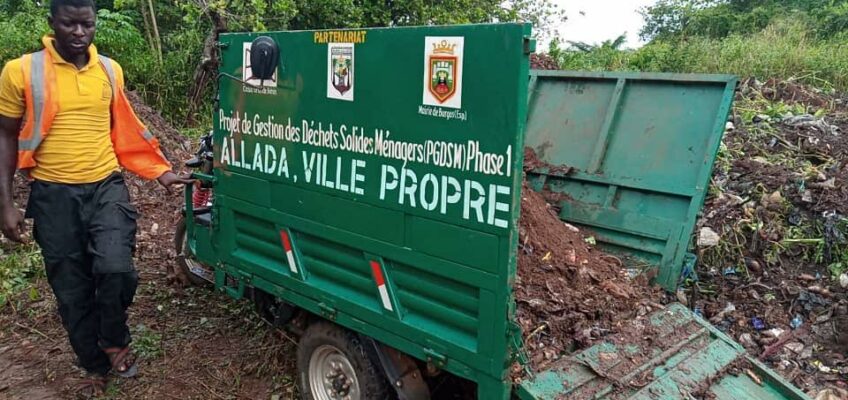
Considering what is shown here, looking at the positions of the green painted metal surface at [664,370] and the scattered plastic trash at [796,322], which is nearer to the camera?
the green painted metal surface at [664,370]

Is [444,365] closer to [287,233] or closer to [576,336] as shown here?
[576,336]

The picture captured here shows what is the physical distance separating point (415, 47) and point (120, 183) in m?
1.91

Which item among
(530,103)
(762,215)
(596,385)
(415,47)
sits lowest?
(596,385)

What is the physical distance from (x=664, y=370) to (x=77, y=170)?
2.88 metres

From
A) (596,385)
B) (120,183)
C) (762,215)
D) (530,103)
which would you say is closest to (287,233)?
(120,183)

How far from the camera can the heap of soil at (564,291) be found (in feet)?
8.77

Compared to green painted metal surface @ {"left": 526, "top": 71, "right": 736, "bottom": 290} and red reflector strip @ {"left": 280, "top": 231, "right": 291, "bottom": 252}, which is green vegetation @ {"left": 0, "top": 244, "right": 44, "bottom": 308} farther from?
green painted metal surface @ {"left": 526, "top": 71, "right": 736, "bottom": 290}

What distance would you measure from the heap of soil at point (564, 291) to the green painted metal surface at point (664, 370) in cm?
8

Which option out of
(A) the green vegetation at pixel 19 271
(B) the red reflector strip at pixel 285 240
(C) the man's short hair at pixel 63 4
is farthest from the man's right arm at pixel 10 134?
(A) the green vegetation at pixel 19 271

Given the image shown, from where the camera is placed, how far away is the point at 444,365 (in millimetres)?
2488

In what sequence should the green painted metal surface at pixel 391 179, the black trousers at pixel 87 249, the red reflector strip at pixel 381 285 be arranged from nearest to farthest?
1. the green painted metal surface at pixel 391 179
2. the red reflector strip at pixel 381 285
3. the black trousers at pixel 87 249

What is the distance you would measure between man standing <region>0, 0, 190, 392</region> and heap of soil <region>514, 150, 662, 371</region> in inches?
76.8

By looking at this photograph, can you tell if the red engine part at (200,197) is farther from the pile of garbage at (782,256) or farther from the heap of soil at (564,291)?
the pile of garbage at (782,256)

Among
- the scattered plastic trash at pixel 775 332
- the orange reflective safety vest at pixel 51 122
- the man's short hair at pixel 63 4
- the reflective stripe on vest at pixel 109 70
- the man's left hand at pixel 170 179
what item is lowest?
the scattered plastic trash at pixel 775 332
